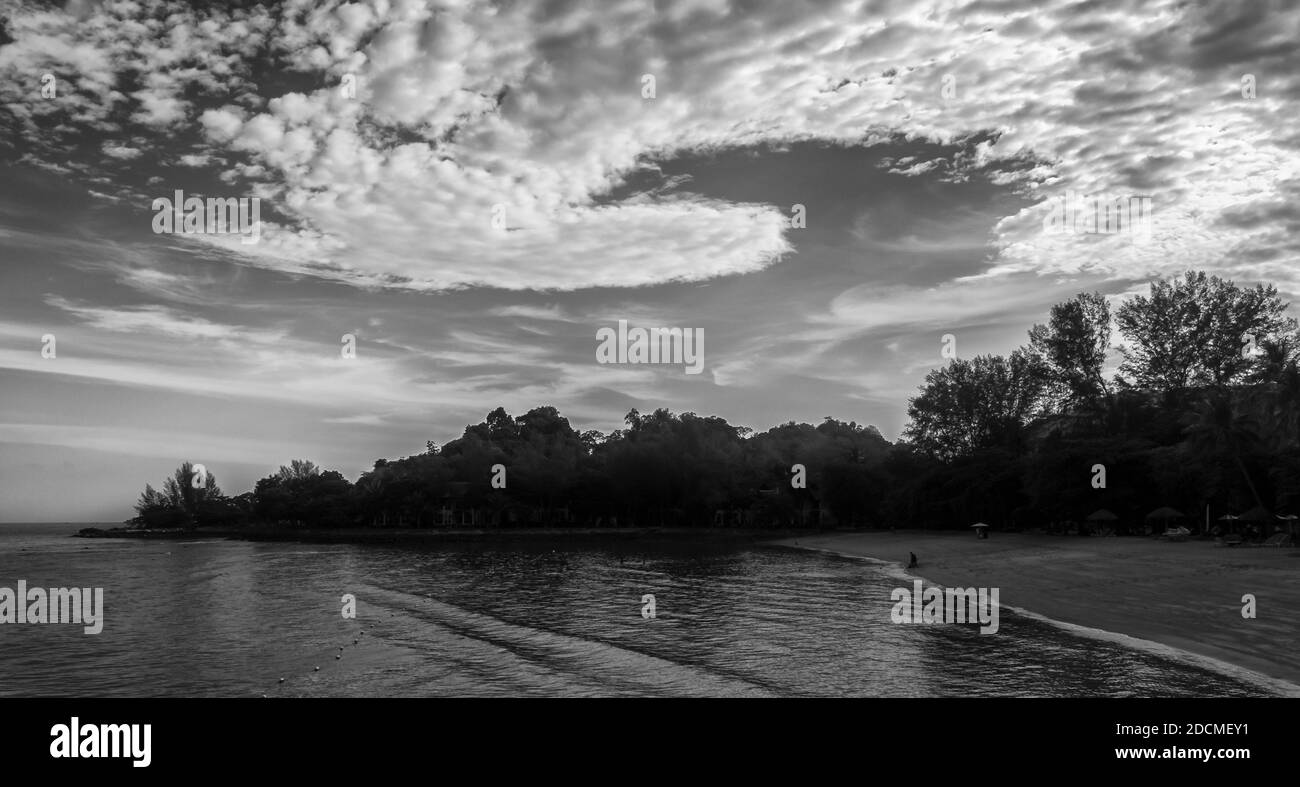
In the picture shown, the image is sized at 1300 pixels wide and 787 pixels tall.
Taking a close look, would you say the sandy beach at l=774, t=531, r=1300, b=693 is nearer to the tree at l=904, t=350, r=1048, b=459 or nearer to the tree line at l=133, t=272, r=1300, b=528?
the tree line at l=133, t=272, r=1300, b=528

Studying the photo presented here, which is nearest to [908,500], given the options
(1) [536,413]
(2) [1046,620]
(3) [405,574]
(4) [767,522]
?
(4) [767,522]

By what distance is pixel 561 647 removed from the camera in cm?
2412

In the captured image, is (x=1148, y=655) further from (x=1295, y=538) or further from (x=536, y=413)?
(x=536, y=413)

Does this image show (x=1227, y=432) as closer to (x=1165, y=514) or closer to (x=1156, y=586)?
(x=1165, y=514)

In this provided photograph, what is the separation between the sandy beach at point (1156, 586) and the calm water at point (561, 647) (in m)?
2.06

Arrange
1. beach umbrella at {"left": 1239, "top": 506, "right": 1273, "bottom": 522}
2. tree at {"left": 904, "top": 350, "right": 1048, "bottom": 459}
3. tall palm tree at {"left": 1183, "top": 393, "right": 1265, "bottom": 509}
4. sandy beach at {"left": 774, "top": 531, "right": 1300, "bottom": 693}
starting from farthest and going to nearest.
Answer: tree at {"left": 904, "top": 350, "right": 1048, "bottom": 459} → tall palm tree at {"left": 1183, "top": 393, "right": 1265, "bottom": 509} → beach umbrella at {"left": 1239, "top": 506, "right": 1273, "bottom": 522} → sandy beach at {"left": 774, "top": 531, "right": 1300, "bottom": 693}

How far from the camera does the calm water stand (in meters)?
18.7

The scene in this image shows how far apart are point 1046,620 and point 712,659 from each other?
12.9 metres

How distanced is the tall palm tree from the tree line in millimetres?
136

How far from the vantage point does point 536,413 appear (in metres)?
176

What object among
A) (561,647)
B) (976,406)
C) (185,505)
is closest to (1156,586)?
(561,647)

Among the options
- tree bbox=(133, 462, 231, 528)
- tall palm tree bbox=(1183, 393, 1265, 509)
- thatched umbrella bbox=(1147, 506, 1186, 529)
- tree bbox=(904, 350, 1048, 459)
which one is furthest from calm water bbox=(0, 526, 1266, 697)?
tree bbox=(133, 462, 231, 528)

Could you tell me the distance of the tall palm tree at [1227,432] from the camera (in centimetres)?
5562

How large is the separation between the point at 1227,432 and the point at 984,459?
29386mm
